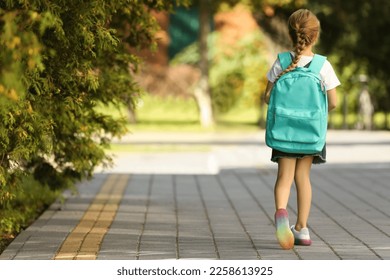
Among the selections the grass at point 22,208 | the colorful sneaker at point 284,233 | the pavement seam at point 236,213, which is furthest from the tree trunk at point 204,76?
the colorful sneaker at point 284,233

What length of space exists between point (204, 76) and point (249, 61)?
142 inches

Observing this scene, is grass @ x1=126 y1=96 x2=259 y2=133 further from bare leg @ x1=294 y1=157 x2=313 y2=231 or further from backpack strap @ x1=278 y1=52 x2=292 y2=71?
backpack strap @ x1=278 y1=52 x2=292 y2=71

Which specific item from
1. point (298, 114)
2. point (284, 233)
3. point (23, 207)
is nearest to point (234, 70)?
point (23, 207)

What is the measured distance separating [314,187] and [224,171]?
299 centimetres

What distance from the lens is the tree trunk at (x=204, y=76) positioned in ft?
122

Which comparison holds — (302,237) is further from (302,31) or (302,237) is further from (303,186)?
(302,31)

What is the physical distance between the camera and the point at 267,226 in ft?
34.1

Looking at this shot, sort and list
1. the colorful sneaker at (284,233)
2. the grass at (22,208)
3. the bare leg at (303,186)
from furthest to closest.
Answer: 1. the grass at (22,208)
2. the bare leg at (303,186)
3. the colorful sneaker at (284,233)

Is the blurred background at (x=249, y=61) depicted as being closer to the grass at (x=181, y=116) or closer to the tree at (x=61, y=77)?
the grass at (x=181, y=116)

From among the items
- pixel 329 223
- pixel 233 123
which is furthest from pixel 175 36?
pixel 329 223

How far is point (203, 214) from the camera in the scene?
11.5m

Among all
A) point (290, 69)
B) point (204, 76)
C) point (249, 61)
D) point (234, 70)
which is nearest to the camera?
point (290, 69)
